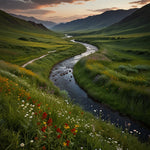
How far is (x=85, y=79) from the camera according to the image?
23.5 m

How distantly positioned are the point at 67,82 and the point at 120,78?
1073cm

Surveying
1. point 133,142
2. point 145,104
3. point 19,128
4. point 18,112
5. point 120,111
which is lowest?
point 120,111

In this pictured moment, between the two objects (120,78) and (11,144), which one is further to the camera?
(120,78)

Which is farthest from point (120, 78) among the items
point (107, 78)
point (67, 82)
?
point (67, 82)

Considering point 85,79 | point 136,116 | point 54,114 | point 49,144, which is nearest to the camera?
point 49,144

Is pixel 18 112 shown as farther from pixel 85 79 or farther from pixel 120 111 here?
pixel 85 79

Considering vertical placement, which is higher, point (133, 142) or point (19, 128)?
point (19, 128)

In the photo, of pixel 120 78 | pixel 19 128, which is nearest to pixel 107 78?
pixel 120 78

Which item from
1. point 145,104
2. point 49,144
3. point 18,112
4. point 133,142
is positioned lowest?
point 145,104

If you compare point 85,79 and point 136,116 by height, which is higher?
point 85,79

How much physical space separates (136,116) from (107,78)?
868 centimetres

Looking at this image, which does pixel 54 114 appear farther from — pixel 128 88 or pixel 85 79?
pixel 85 79

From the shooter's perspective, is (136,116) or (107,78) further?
(107,78)

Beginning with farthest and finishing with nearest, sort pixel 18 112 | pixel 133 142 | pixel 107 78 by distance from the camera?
pixel 107 78
pixel 133 142
pixel 18 112
